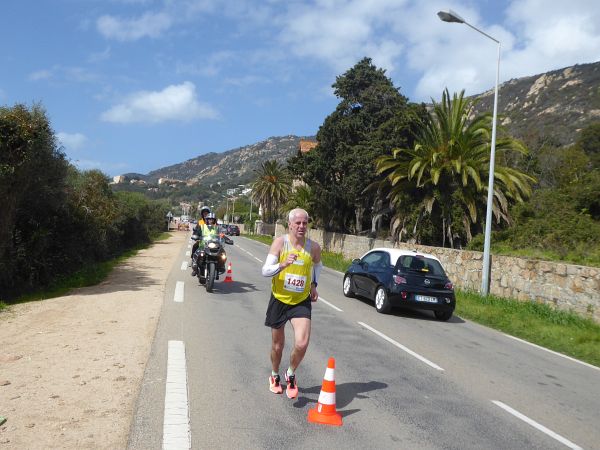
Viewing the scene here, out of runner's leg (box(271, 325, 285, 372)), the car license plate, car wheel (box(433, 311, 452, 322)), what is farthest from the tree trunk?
runner's leg (box(271, 325, 285, 372))

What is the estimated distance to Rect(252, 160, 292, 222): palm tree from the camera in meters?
69.1

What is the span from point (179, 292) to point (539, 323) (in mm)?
8682

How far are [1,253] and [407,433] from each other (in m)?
11.0

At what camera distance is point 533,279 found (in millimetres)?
14875

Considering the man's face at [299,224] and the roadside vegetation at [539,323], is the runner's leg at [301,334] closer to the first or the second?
the man's face at [299,224]

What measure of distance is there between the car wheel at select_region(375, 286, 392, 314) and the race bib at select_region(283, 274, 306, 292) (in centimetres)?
708

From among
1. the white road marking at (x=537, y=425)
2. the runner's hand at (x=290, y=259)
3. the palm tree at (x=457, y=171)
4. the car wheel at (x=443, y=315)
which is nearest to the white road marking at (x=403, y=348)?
the white road marking at (x=537, y=425)

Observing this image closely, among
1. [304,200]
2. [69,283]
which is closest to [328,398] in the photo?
[69,283]

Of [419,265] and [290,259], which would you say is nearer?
[290,259]

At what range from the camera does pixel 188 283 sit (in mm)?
14961

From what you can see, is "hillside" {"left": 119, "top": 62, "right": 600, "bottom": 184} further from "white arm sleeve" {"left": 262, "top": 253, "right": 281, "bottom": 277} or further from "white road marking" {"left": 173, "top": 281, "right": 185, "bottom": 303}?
"white arm sleeve" {"left": 262, "top": 253, "right": 281, "bottom": 277}

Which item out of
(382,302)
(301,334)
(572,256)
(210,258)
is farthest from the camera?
(572,256)

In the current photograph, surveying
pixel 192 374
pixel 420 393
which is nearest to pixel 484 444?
pixel 420 393

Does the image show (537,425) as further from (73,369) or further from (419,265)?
(419,265)
